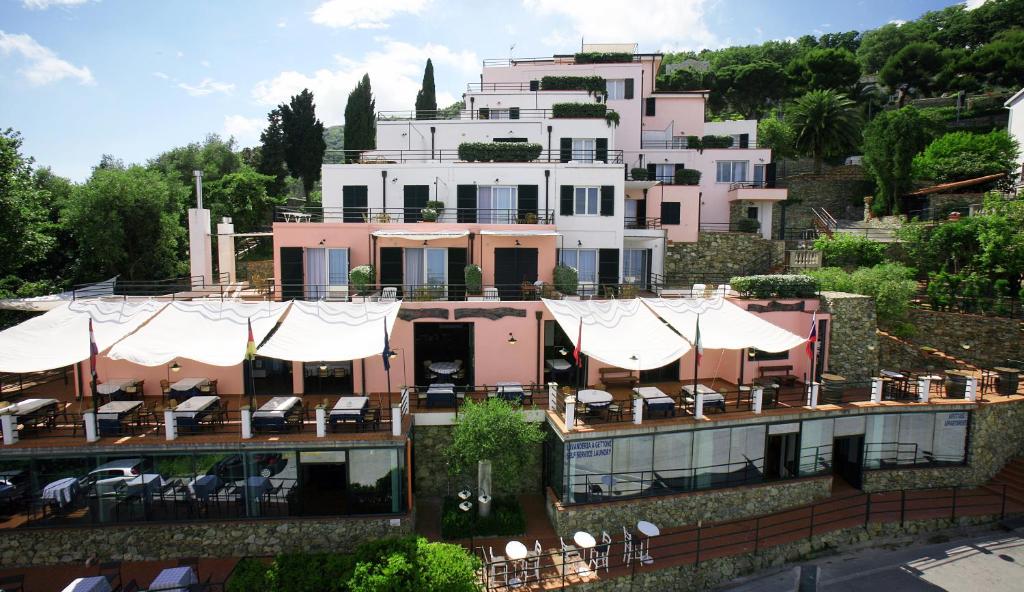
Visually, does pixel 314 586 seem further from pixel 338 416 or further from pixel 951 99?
pixel 951 99

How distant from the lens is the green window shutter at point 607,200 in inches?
921

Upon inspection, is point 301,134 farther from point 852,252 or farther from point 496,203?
point 852,252

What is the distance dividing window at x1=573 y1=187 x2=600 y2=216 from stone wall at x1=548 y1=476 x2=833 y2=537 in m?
13.0

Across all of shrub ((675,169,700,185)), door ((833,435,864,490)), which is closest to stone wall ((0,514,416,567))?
door ((833,435,864,490))

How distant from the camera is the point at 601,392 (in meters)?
16.1

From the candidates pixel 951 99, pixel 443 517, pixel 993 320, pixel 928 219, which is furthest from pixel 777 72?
pixel 443 517

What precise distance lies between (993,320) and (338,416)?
93.5 feet

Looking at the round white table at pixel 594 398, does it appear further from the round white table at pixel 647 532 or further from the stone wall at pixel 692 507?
the round white table at pixel 647 532

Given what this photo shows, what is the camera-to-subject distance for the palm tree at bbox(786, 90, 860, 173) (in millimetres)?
37500

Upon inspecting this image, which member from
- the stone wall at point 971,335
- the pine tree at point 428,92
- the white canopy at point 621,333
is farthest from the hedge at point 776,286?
the pine tree at point 428,92

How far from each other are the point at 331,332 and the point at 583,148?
1815 cm

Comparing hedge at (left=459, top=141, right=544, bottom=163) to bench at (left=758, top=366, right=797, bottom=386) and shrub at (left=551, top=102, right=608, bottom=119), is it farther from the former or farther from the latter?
bench at (left=758, top=366, right=797, bottom=386)

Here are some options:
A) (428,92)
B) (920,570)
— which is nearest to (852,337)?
(920,570)

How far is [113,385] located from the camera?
16609 mm
